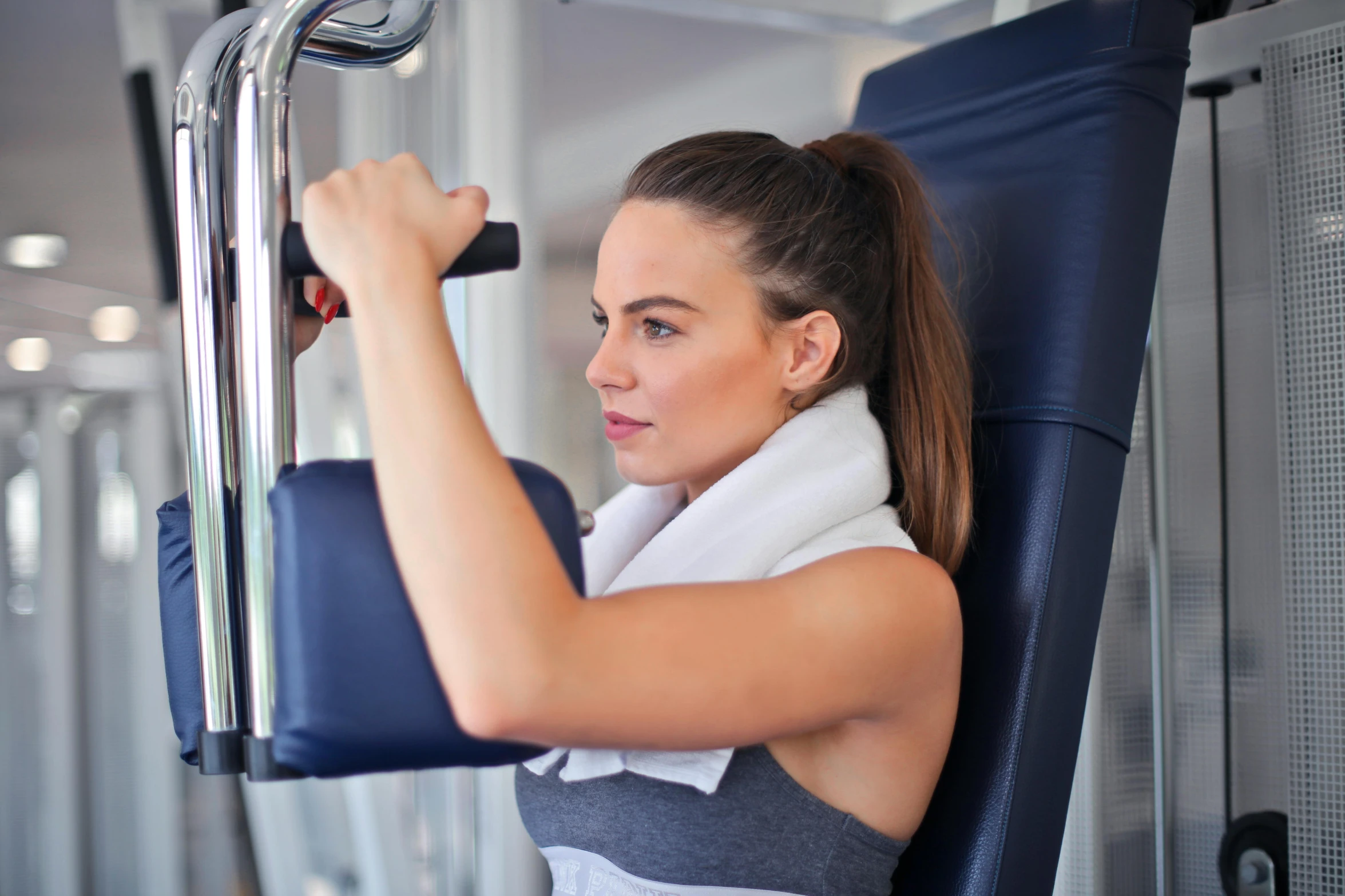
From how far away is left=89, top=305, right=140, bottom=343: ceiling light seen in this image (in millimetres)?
1785

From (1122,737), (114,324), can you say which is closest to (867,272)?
(1122,737)

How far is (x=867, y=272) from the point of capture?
1062 millimetres

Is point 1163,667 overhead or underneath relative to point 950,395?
underneath

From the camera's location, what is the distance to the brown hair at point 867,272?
Answer: 985 mm

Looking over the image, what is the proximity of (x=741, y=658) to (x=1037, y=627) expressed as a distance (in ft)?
1.31

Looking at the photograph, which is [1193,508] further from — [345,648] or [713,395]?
[345,648]

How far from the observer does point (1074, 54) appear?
108cm

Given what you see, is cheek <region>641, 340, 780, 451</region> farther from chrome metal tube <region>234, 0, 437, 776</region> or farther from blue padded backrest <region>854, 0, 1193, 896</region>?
chrome metal tube <region>234, 0, 437, 776</region>

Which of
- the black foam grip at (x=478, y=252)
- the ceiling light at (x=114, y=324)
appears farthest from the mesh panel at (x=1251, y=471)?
the ceiling light at (x=114, y=324)

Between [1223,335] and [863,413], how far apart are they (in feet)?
2.67

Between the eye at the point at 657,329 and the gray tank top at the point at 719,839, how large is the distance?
379 millimetres

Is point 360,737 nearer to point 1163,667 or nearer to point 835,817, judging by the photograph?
point 835,817

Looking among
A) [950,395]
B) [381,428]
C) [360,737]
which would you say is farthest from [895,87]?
[360,737]

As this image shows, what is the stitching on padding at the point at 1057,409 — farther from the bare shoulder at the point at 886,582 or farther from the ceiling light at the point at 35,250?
the ceiling light at the point at 35,250
